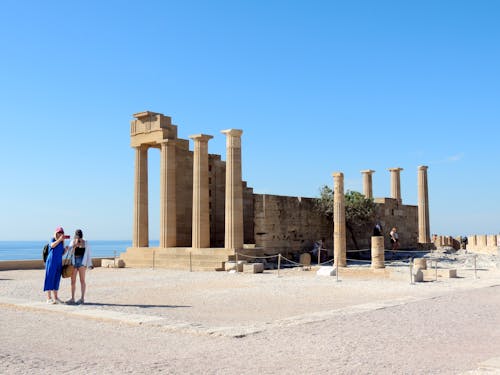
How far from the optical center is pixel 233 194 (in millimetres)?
25125

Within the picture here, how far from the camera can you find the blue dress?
12039 mm

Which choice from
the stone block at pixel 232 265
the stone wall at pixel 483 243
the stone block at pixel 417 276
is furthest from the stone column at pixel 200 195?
the stone wall at pixel 483 243

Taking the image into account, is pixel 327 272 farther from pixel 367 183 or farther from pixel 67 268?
pixel 367 183

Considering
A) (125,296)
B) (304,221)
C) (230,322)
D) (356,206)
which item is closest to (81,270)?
(125,296)

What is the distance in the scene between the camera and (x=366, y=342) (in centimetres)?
784

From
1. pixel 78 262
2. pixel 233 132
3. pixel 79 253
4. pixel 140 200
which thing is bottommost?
pixel 78 262

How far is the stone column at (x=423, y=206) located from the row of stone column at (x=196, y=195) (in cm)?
1642

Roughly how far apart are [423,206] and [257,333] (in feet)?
100

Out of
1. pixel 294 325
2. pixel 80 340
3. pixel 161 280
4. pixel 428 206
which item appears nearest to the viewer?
pixel 80 340

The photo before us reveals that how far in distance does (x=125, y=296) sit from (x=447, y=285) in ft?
29.9

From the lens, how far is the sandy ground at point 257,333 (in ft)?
21.5

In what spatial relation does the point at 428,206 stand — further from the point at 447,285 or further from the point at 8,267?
the point at 8,267

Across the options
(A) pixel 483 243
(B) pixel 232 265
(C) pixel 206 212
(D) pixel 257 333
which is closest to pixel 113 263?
(C) pixel 206 212

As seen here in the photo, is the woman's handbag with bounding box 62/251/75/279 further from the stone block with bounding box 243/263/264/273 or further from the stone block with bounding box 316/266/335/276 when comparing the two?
the stone block with bounding box 243/263/264/273
